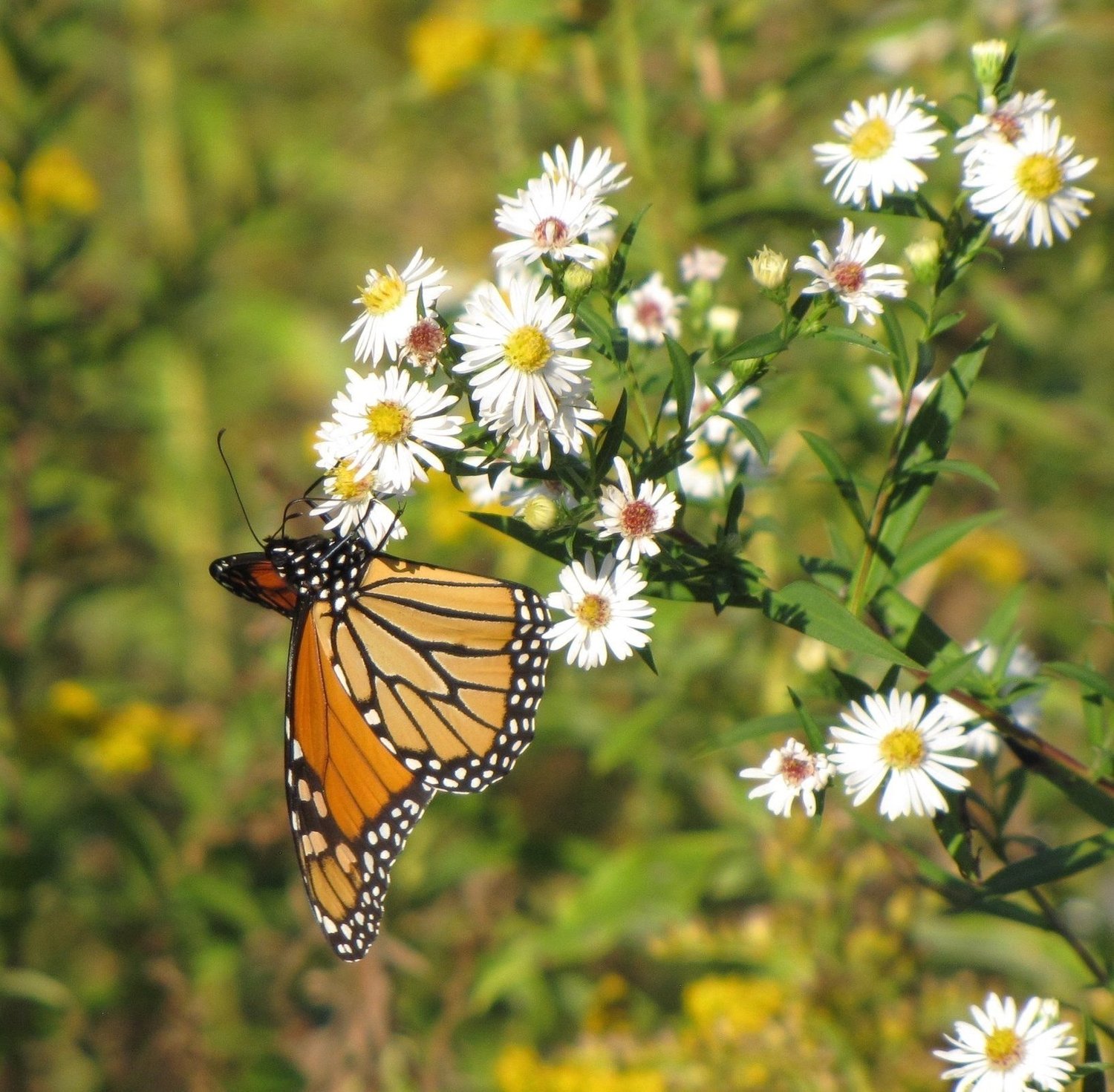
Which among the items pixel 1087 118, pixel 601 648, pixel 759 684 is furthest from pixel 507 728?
pixel 1087 118

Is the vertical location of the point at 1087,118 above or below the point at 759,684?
above

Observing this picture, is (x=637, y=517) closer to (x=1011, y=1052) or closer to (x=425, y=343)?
(x=425, y=343)

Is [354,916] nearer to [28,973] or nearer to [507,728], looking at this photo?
[507,728]

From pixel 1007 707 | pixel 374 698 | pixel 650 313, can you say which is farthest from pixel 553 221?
pixel 374 698

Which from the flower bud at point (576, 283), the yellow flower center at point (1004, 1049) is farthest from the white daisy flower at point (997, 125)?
the yellow flower center at point (1004, 1049)

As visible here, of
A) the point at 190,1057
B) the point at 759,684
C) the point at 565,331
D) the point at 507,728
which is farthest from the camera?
the point at 759,684
